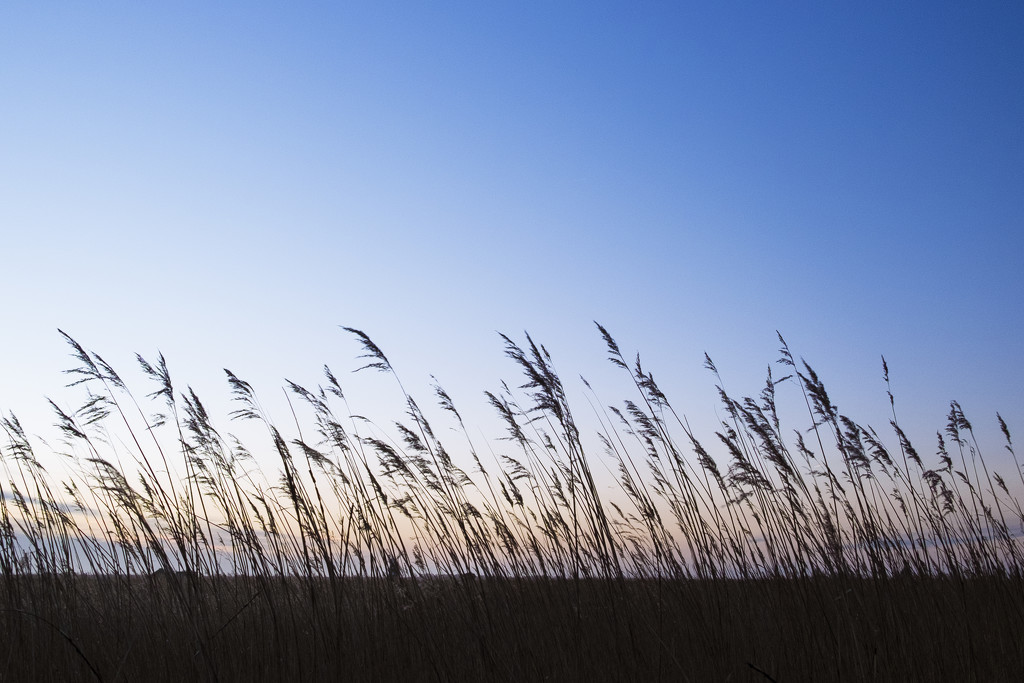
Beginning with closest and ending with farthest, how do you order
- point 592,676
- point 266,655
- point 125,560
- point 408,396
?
1. point 592,676
2. point 266,655
3. point 125,560
4. point 408,396

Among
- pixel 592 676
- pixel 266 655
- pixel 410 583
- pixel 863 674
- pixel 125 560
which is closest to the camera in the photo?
pixel 863 674

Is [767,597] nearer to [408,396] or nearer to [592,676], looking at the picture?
[592,676]

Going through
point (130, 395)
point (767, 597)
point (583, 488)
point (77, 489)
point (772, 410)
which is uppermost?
point (130, 395)

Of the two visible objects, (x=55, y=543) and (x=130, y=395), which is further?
(x=55, y=543)

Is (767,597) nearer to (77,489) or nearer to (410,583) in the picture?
(410,583)

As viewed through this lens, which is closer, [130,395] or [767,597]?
[767,597]

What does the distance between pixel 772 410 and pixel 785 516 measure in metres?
0.75

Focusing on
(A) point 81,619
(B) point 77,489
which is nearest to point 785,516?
(A) point 81,619

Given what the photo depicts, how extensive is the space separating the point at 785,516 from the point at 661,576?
68cm

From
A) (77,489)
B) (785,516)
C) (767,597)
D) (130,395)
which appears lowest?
(767,597)

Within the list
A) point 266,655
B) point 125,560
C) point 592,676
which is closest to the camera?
point 592,676

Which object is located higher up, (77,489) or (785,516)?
(77,489)

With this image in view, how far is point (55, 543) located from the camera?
387 cm

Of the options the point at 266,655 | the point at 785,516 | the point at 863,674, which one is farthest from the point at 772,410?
the point at 266,655
